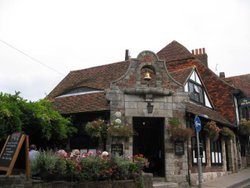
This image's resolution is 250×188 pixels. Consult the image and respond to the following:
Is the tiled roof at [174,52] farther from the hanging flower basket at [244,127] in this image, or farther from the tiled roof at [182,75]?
the hanging flower basket at [244,127]

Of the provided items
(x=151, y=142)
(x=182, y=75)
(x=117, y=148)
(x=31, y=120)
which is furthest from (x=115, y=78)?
(x=31, y=120)

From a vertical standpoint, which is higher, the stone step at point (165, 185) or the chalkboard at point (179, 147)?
the chalkboard at point (179, 147)

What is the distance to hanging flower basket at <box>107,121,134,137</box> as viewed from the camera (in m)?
14.2

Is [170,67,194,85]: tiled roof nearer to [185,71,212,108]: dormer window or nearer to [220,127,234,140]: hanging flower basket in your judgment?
[185,71,212,108]: dormer window

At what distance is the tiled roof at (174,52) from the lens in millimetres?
23469

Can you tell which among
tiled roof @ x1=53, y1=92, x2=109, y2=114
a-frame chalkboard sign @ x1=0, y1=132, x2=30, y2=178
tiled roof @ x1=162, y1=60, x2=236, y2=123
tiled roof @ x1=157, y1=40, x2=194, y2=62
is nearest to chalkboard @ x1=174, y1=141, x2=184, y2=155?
tiled roof @ x1=53, y1=92, x2=109, y2=114

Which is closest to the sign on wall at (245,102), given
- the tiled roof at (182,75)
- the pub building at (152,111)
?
the pub building at (152,111)

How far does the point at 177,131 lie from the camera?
14.8 metres

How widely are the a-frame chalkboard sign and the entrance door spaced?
6.97 m

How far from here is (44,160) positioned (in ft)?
32.8

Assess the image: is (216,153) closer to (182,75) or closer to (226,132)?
(226,132)

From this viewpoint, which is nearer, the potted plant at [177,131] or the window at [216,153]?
the potted plant at [177,131]

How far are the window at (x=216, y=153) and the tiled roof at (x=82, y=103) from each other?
708 cm

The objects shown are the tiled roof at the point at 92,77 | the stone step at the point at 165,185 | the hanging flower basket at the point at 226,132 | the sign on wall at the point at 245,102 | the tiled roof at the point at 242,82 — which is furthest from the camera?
the tiled roof at the point at 242,82
